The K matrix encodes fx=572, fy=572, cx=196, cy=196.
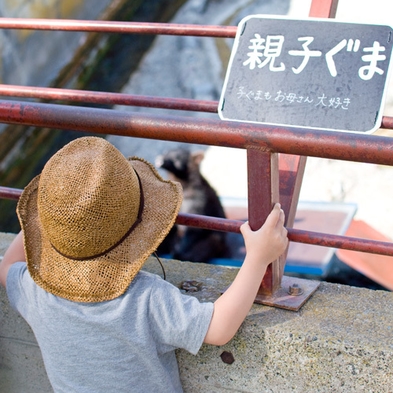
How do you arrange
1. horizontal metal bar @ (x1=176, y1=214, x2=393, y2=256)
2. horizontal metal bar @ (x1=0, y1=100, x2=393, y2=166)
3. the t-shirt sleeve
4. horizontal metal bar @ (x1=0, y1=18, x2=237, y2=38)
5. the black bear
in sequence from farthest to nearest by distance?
1. the black bear
2. horizontal metal bar @ (x1=0, y1=18, x2=237, y2=38)
3. horizontal metal bar @ (x1=176, y1=214, x2=393, y2=256)
4. the t-shirt sleeve
5. horizontal metal bar @ (x1=0, y1=100, x2=393, y2=166)

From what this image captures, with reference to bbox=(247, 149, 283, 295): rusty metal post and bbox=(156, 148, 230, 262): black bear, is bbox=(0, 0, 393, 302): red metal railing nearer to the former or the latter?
bbox=(247, 149, 283, 295): rusty metal post

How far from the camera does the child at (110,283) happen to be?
1392mm

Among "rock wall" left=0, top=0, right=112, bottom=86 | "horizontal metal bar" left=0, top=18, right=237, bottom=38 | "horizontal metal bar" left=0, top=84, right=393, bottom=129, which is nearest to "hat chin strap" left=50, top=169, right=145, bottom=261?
"horizontal metal bar" left=0, top=84, right=393, bottom=129

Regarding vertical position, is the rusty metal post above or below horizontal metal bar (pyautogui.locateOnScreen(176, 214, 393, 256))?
above

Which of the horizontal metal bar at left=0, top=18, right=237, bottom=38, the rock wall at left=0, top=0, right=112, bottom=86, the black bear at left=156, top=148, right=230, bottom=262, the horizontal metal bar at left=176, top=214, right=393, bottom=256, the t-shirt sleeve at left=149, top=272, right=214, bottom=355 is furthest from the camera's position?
the rock wall at left=0, top=0, right=112, bottom=86

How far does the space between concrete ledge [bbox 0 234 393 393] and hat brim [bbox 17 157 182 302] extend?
14.9 inches

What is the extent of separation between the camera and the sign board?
177 centimetres

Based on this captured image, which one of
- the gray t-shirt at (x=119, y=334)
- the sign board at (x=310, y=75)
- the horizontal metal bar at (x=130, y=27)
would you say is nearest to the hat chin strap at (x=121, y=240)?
the gray t-shirt at (x=119, y=334)

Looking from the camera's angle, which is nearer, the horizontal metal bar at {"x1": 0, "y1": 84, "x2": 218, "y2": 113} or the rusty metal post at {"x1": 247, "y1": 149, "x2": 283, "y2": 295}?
the rusty metal post at {"x1": 247, "y1": 149, "x2": 283, "y2": 295}

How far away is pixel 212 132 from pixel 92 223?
0.37m

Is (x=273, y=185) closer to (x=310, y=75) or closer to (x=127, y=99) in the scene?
(x=310, y=75)

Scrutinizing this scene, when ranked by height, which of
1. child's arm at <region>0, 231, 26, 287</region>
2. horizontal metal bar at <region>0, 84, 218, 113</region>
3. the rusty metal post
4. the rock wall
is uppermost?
the rusty metal post

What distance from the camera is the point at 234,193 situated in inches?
273

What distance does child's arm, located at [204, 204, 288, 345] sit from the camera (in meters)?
1.44
